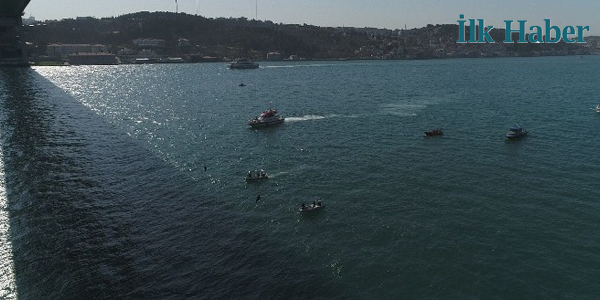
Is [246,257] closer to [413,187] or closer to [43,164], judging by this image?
[413,187]

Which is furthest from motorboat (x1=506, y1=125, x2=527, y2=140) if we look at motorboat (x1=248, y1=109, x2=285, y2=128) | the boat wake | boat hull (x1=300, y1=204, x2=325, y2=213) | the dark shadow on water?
the dark shadow on water

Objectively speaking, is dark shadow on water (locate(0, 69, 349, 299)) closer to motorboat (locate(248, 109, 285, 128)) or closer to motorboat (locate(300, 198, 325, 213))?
motorboat (locate(300, 198, 325, 213))

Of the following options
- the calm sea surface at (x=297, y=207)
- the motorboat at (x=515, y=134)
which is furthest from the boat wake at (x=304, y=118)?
the motorboat at (x=515, y=134)

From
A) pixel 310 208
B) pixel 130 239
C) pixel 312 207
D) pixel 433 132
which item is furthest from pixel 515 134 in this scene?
pixel 130 239

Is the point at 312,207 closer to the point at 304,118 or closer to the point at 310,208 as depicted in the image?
the point at 310,208

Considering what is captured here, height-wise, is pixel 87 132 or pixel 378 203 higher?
pixel 87 132

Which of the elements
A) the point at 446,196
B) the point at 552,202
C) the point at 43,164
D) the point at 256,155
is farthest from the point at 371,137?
the point at 43,164
